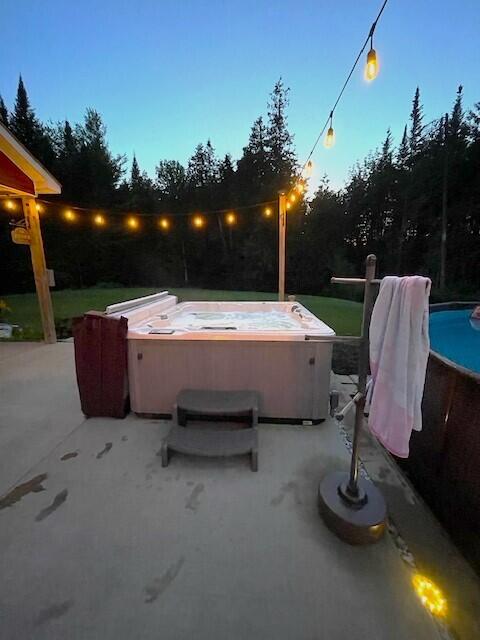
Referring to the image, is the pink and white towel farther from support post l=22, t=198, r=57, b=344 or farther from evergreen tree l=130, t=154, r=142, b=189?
evergreen tree l=130, t=154, r=142, b=189

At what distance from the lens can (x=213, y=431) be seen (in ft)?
6.19

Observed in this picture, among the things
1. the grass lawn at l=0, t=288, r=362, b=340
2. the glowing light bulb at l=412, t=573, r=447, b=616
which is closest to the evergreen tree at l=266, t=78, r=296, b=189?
the grass lawn at l=0, t=288, r=362, b=340

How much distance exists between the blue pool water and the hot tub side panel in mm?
2689

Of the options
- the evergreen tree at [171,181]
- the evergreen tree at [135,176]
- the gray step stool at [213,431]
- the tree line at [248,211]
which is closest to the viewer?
the gray step stool at [213,431]

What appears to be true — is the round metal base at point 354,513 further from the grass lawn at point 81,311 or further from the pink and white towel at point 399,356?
the grass lawn at point 81,311

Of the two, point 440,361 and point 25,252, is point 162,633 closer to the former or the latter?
point 440,361

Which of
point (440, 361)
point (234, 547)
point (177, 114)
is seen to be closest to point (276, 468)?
point (234, 547)

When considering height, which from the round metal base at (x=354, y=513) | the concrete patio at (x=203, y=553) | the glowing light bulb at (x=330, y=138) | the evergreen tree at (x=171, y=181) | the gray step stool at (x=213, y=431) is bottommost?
the concrete patio at (x=203, y=553)

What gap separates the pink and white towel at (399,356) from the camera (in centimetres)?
110

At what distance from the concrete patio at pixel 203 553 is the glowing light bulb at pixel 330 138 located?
2.62m

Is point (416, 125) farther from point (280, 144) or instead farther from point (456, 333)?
point (456, 333)

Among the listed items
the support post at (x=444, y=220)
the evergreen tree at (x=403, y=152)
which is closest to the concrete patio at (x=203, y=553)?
the support post at (x=444, y=220)

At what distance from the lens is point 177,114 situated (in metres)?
8.16

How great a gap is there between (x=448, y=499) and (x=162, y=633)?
132 cm
